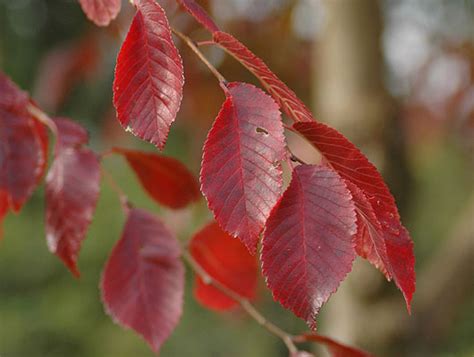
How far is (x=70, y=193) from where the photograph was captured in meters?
0.65

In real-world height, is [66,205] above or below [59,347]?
above

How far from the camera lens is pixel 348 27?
4.78 feet

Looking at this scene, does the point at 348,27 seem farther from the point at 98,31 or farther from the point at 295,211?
the point at 295,211

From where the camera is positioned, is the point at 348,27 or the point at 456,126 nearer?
the point at 348,27

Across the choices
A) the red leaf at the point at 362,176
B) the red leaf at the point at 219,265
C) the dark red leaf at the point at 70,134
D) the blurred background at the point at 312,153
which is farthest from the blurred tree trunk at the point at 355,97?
the red leaf at the point at 362,176

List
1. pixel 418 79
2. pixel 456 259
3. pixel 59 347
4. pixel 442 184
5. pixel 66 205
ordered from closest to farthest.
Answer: pixel 66 205 < pixel 456 259 < pixel 418 79 < pixel 59 347 < pixel 442 184

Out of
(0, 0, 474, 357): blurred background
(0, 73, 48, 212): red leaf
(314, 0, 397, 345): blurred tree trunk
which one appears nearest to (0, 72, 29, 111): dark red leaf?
(0, 73, 48, 212): red leaf

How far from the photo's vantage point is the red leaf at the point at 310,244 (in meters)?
0.42

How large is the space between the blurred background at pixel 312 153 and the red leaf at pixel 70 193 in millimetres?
157

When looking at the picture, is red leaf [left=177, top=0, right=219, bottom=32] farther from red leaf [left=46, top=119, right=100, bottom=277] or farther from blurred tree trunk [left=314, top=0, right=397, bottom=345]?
blurred tree trunk [left=314, top=0, right=397, bottom=345]

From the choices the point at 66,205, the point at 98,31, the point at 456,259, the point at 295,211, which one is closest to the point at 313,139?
the point at 295,211

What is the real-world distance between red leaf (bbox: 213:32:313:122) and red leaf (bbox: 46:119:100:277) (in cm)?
25

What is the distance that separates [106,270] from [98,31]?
1.35m

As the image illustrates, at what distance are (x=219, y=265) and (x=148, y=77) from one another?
1.35ft
